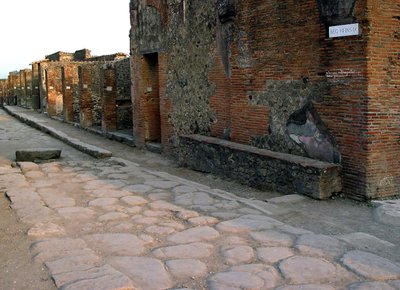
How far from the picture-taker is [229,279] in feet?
10.8

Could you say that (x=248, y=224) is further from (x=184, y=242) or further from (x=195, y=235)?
(x=184, y=242)

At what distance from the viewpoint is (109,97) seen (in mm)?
13625

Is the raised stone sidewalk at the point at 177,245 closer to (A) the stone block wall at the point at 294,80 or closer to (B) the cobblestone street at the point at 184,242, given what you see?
(B) the cobblestone street at the point at 184,242

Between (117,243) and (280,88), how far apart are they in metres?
3.60

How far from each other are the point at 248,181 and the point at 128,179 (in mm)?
1810

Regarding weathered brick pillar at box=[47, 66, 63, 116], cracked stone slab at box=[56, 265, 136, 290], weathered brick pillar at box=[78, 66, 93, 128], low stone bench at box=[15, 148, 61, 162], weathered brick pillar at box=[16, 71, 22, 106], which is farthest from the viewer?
weathered brick pillar at box=[16, 71, 22, 106]

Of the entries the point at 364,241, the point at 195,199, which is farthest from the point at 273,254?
the point at 195,199

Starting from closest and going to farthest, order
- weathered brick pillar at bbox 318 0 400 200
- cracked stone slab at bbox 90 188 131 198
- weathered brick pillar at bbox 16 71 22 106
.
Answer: weathered brick pillar at bbox 318 0 400 200 → cracked stone slab at bbox 90 188 131 198 → weathered brick pillar at bbox 16 71 22 106

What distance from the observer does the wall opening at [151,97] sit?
1100cm

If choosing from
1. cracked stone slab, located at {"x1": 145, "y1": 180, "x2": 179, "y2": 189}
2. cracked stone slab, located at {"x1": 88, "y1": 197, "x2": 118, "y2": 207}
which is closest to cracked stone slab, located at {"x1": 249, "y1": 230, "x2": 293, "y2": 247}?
cracked stone slab, located at {"x1": 88, "y1": 197, "x2": 118, "y2": 207}

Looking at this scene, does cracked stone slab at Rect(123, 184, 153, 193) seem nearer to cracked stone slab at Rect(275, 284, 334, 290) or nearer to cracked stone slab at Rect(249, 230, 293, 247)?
cracked stone slab at Rect(249, 230, 293, 247)

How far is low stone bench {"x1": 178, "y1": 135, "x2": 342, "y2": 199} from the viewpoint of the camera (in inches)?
225

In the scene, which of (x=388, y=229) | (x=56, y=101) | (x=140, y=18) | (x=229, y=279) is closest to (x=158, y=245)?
(x=229, y=279)

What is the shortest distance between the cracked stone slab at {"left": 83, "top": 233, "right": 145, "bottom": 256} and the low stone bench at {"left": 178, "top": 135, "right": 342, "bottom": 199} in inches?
98.6
